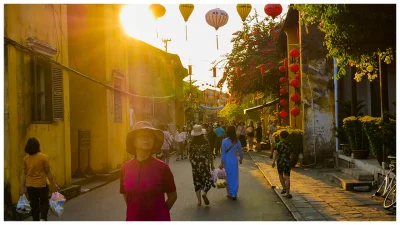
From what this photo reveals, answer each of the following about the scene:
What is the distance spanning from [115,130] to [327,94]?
7.38m

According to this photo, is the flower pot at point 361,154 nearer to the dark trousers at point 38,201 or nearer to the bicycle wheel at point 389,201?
the bicycle wheel at point 389,201

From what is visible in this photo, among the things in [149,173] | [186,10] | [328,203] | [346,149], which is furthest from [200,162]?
[346,149]

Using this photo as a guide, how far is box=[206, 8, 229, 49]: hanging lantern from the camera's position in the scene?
12.3 metres

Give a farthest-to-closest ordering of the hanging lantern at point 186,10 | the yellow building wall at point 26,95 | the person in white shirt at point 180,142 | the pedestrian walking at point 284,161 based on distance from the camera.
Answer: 1. the person in white shirt at point 180,142
2. the hanging lantern at point 186,10
3. the pedestrian walking at point 284,161
4. the yellow building wall at point 26,95

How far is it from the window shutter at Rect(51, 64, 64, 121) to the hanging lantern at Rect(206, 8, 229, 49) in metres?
3.72

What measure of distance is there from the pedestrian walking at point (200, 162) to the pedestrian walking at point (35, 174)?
3287 millimetres

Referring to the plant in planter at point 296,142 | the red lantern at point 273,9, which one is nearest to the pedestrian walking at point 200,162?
the red lantern at point 273,9

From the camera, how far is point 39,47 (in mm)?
10352

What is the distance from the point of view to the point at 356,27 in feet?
27.1

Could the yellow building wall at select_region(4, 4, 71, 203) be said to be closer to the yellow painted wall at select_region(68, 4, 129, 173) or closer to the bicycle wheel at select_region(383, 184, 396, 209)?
the yellow painted wall at select_region(68, 4, 129, 173)

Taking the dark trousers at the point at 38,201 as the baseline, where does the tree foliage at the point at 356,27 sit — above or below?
above

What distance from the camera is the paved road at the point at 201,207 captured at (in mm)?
8891

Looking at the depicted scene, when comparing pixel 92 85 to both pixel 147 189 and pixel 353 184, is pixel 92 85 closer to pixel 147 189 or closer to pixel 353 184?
pixel 353 184

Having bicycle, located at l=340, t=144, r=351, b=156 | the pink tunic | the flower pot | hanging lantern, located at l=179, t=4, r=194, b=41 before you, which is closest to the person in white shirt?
bicycle, located at l=340, t=144, r=351, b=156
